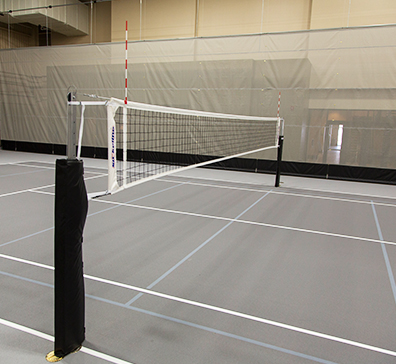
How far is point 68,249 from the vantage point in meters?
1.63

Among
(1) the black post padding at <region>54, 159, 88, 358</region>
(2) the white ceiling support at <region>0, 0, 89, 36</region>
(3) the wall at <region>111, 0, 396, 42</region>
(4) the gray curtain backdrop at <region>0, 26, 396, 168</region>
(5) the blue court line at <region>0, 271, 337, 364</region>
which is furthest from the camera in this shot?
(2) the white ceiling support at <region>0, 0, 89, 36</region>

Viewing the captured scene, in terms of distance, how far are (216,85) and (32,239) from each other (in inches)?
264

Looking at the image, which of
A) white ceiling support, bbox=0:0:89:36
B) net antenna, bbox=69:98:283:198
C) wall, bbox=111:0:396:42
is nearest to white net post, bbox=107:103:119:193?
net antenna, bbox=69:98:283:198

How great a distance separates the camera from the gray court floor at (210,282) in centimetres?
177

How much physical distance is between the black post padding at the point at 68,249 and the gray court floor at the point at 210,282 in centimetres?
14

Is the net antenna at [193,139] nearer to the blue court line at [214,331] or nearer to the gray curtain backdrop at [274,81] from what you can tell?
the gray curtain backdrop at [274,81]

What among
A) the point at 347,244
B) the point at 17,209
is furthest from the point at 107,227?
the point at 347,244

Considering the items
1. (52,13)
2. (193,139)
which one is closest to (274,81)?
(193,139)

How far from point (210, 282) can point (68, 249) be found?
1.19 metres

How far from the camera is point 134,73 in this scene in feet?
32.0

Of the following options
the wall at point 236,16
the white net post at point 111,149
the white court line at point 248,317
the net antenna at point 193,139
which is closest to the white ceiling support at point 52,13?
the wall at point 236,16

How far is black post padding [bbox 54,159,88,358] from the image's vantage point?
5.24 feet

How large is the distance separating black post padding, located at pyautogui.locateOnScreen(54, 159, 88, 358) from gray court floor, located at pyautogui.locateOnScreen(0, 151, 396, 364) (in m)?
0.14

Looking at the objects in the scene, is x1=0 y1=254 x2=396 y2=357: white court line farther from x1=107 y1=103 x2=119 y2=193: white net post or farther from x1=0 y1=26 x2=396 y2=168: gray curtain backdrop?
x1=0 y1=26 x2=396 y2=168: gray curtain backdrop
